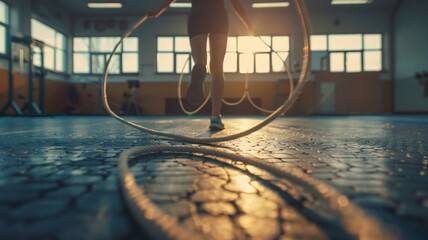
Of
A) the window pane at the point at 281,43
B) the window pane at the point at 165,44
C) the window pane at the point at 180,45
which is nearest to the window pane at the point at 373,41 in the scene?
the window pane at the point at 281,43

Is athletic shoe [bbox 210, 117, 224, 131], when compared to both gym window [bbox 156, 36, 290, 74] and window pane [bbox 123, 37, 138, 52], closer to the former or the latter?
gym window [bbox 156, 36, 290, 74]

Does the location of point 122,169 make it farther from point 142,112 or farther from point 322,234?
point 142,112

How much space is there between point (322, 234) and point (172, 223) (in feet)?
0.68

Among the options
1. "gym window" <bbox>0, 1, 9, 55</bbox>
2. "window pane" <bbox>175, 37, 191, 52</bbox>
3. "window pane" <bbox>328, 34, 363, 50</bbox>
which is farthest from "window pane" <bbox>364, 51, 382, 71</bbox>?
"gym window" <bbox>0, 1, 9, 55</bbox>

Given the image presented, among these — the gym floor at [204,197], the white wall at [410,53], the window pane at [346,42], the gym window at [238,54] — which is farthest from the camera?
the window pane at [346,42]

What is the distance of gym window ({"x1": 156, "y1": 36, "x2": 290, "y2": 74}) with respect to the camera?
37.0 ft

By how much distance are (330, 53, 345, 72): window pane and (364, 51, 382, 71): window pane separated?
87cm

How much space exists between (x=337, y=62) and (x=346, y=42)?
0.82 meters

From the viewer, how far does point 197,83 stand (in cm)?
228

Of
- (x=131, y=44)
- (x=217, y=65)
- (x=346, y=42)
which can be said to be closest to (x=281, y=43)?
(x=346, y=42)

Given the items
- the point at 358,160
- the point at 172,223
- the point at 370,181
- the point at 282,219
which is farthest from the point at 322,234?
the point at 358,160

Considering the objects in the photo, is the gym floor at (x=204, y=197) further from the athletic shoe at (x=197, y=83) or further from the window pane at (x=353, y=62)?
the window pane at (x=353, y=62)

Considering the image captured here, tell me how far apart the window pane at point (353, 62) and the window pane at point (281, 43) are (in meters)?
2.24

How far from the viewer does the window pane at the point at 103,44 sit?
11461 mm
